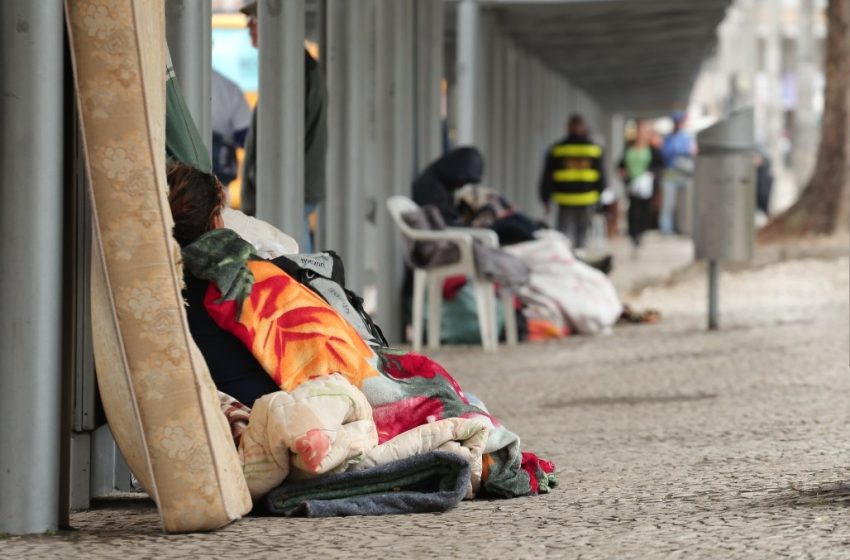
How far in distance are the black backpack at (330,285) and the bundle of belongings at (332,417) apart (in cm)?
2

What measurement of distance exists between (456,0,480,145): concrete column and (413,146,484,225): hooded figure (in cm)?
372

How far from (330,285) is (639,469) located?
1.16 m

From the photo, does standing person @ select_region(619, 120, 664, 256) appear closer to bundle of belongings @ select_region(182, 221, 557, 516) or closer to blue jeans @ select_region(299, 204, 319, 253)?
blue jeans @ select_region(299, 204, 319, 253)

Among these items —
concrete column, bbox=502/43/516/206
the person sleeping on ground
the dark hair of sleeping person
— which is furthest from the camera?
concrete column, bbox=502/43/516/206

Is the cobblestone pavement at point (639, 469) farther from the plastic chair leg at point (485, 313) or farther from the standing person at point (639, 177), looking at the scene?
the standing person at point (639, 177)

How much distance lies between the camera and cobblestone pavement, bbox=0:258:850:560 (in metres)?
4.11

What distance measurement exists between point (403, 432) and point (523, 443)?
5.82 feet

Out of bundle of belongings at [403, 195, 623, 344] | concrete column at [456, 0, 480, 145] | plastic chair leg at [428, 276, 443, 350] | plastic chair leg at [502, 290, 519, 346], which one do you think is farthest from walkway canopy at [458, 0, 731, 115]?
plastic chair leg at [428, 276, 443, 350]

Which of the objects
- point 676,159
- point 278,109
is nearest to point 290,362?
point 278,109

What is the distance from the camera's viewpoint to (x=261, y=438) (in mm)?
4617

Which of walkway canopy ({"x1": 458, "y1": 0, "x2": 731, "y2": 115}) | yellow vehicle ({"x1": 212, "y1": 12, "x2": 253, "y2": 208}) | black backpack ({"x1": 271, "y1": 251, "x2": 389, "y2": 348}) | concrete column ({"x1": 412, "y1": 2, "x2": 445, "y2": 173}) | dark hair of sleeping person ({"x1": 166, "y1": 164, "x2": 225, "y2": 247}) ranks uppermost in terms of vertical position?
walkway canopy ({"x1": 458, "y1": 0, "x2": 731, "y2": 115})

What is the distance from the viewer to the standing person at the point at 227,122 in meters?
9.98

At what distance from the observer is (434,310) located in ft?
37.8

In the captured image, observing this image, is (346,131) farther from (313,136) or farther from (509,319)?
(509,319)
